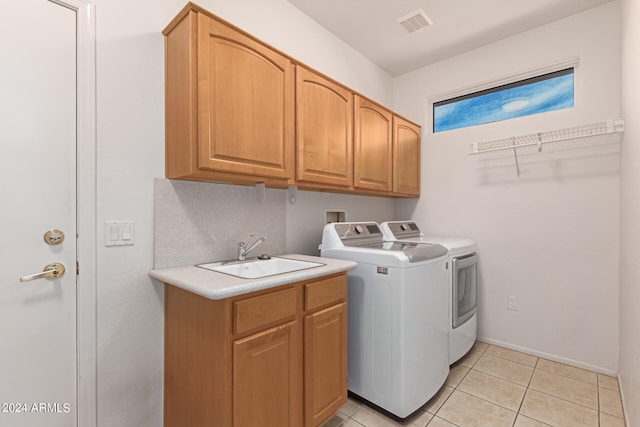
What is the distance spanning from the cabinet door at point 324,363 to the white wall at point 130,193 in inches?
30.3

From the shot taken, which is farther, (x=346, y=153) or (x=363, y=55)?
(x=363, y=55)

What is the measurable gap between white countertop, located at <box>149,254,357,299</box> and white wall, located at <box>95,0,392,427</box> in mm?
164

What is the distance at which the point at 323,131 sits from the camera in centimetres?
197

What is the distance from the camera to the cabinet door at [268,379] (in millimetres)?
1198

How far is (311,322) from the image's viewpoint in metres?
1.48

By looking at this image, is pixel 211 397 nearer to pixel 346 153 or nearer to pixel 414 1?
pixel 346 153

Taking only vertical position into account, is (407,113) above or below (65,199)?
above

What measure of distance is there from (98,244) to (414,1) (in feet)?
8.28

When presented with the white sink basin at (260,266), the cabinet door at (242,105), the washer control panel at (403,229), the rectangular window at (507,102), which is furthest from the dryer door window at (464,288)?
the cabinet door at (242,105)

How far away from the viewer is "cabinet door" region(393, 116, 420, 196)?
273 cm

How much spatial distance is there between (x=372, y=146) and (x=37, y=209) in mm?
2068

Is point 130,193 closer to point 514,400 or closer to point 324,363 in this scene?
point 324,363

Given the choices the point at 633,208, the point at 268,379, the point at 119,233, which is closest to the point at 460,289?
the point at 633,208

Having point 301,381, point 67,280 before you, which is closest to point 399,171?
point 301,381
